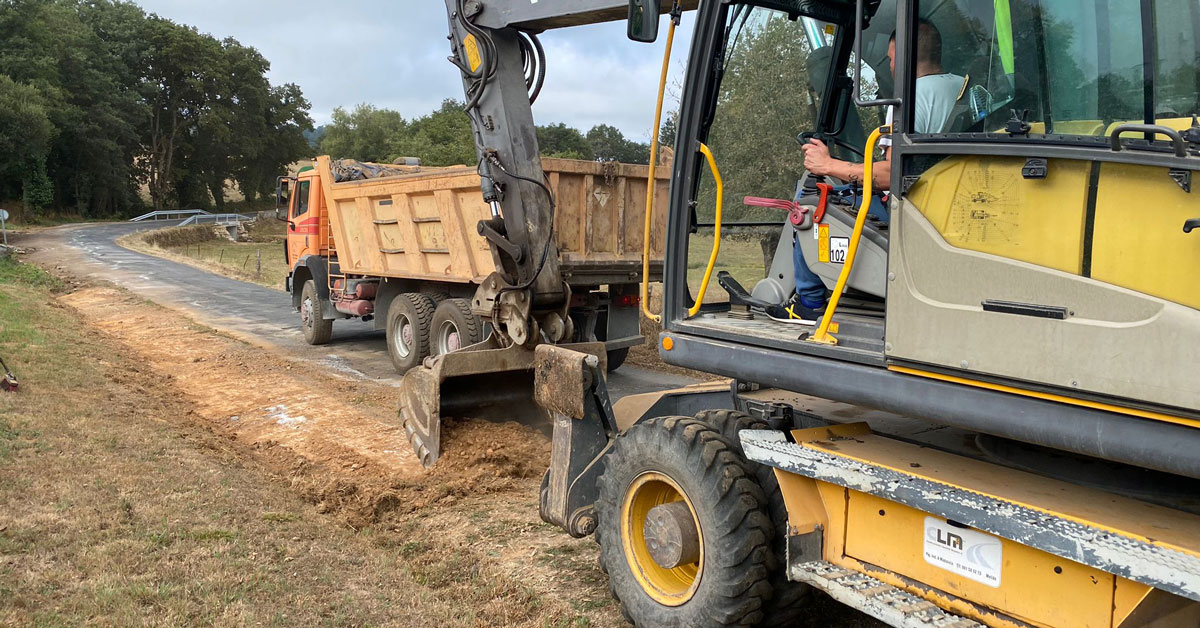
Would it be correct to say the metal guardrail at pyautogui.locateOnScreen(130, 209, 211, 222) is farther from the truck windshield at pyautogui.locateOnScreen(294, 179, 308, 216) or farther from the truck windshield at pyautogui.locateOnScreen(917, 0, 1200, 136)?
the truck windshield at pyautogui.locateOnScreen(917, 0, 1200, 136)

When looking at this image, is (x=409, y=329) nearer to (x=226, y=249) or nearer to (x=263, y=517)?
(x=263, y=517)

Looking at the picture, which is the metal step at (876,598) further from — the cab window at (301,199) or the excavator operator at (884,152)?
the cab window at (301,199)

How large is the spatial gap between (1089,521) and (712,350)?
138 centimetres

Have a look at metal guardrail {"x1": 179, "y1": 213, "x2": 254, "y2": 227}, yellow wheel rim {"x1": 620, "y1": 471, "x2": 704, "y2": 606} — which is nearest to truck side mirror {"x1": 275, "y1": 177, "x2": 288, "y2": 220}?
yellow wheel rim {"x1": 620, "y1": 471, "x2": 704, "y2": 606}

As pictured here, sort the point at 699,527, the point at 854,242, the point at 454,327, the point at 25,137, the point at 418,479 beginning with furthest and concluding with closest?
the point at 25,137
the point at 454,327
the point at 418,479
the point at 699,527
the point at 854,242

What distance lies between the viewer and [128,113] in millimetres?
55969

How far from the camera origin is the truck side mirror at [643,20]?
3543mm

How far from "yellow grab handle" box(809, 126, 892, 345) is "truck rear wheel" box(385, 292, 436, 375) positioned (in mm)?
7439

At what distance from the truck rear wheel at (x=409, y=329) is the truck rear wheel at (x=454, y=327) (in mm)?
157

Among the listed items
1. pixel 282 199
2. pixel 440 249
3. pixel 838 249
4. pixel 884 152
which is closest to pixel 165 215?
pixel 282 199

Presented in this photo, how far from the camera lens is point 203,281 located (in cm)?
2183

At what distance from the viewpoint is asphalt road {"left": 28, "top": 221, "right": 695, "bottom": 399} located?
10438 mm

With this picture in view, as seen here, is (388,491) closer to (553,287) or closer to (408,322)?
(553,287)

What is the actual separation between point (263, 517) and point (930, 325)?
398cm
